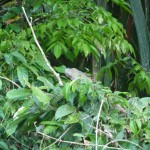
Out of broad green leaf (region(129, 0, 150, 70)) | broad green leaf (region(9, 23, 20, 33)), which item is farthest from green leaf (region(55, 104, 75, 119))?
broad green leaf (region(129, 0, 150, 70))

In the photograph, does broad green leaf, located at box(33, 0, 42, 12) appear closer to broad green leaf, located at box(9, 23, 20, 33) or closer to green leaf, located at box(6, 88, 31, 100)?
broad green leaf, located at box(9, 23, 20, 33)

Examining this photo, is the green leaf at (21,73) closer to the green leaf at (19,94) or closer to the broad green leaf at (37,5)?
the green leaf at (19,94)

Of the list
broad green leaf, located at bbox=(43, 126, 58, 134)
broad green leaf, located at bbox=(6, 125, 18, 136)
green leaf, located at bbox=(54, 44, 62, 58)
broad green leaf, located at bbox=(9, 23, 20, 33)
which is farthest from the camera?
broad green leaf, located at bbox=(9, 23, 20, 33)

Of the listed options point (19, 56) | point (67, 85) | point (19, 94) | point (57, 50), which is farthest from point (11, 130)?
point (57, 50)

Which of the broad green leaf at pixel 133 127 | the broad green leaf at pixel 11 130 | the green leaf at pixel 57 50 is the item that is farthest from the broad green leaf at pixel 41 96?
the green leaf at pixel 57 50

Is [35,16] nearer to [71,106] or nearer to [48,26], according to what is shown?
[48,26]

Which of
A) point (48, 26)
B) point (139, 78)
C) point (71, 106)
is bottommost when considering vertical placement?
point (139, 78)

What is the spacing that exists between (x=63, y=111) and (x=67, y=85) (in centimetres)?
8

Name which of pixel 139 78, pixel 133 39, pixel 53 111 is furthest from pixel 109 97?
pixel 133 39

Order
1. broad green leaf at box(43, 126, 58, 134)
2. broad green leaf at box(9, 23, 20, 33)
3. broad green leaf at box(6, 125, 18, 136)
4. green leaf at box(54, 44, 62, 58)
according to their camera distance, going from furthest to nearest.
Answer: broad green leaf at box(9, 23, 20, 33)
green leaf at box(54, 44, 62, 58)
broad green leaf at box(6, 125, 18, 136)
broad green leaf at box(43, 126, 58, 134)

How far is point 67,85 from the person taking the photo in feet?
4.50

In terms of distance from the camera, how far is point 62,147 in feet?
4.43

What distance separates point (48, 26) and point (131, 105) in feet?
2.86

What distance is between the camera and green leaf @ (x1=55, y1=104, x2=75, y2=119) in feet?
4.41
